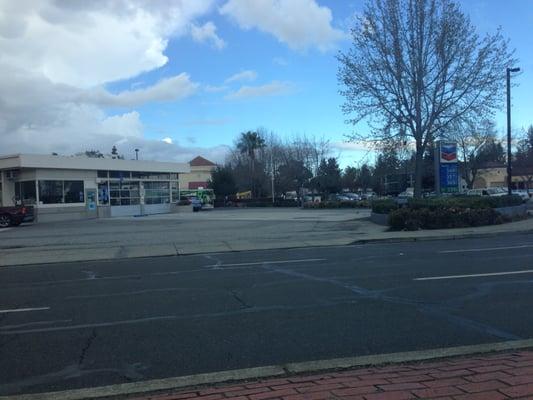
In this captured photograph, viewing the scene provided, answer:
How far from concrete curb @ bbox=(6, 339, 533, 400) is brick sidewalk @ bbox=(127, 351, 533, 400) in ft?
0.53

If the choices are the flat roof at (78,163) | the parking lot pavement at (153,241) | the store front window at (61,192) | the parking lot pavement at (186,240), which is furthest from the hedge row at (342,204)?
the parking lot pavement at (186,240)

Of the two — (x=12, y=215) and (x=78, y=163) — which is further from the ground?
(x=78, y=163)

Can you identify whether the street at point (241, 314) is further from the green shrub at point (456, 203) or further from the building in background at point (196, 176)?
the building in background at point (196, 176)

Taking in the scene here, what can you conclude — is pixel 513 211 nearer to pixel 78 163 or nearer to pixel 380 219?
pixel 380 219

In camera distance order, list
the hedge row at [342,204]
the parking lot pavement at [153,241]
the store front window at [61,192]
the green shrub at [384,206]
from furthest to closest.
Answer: the hedge row at [342,204]
the store front window at [61,192]
the green shrub at [384,206]
the parking lot pavement at [153,241]

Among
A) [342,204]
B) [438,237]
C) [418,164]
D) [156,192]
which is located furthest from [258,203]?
[438,237]

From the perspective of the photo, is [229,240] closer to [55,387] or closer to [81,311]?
[81,311]

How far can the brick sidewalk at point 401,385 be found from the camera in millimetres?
4449

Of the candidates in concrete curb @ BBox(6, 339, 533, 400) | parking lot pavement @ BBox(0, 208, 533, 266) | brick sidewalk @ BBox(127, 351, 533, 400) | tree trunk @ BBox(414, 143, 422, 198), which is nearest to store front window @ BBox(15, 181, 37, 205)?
parking lot pavement @ BBox(0, 208, 533, 266)

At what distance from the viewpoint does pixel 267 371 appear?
209 inches

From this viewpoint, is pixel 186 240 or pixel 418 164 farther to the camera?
pixel 418 164

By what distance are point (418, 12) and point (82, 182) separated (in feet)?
88.1

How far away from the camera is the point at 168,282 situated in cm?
1125

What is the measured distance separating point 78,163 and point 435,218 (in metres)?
27.8
